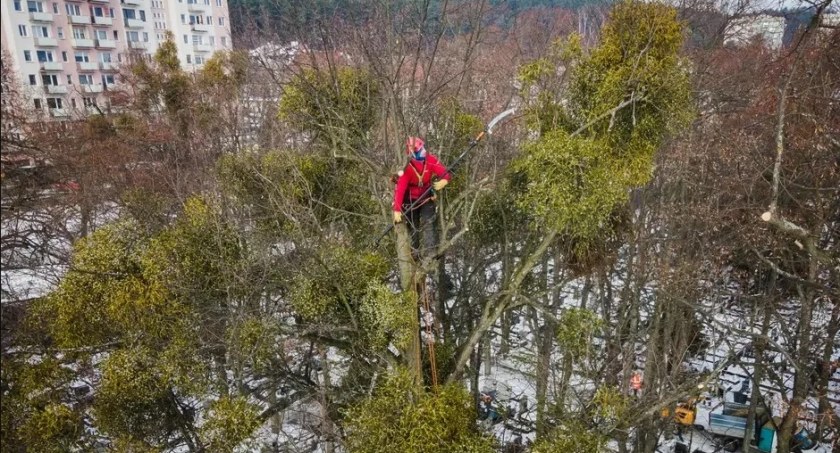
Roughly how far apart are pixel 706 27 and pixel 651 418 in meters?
7.61

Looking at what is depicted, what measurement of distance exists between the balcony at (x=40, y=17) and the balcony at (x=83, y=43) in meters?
1.42

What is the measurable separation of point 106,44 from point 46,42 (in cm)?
294

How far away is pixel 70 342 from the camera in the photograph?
6.10m

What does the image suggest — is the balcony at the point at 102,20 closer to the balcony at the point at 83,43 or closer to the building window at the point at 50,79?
the balcony at the point at 83,43

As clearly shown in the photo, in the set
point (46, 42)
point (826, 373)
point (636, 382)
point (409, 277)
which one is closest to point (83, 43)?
point (46, 42)

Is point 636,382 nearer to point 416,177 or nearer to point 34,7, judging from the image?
point 416,177

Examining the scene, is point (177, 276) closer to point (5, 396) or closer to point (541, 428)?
point (5, 396)

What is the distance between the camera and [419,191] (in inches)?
239

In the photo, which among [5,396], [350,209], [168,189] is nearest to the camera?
[5,396]

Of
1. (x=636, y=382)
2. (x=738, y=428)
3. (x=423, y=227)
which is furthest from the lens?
(x=738, y=428)

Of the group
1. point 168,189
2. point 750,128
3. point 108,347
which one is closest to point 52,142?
point 168,189

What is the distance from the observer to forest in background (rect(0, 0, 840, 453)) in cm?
552

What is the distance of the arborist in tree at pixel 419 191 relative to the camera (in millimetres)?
5723

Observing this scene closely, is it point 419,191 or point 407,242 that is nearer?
point 407,242
